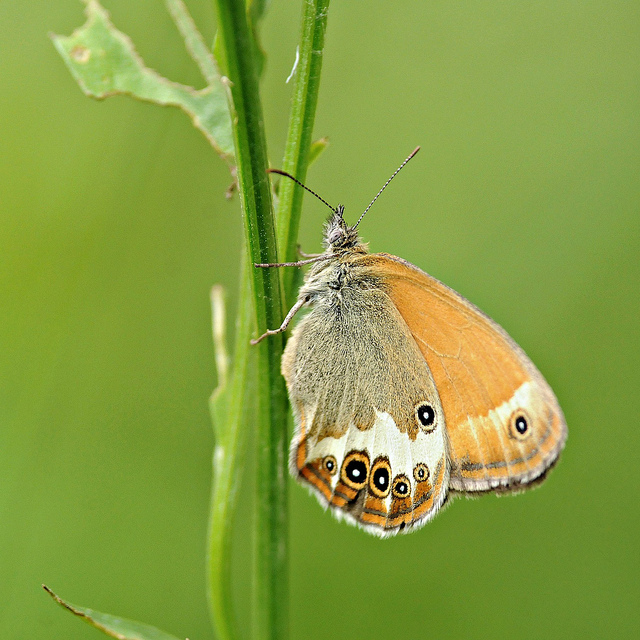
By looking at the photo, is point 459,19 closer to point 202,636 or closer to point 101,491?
point 101,491

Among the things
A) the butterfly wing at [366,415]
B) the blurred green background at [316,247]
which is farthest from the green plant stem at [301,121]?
the blurred green background at [316,247]

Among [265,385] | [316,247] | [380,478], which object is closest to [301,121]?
[265,385]

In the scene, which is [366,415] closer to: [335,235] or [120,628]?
[335,235]

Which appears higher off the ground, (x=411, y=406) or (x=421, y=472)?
(x=411, y=406)

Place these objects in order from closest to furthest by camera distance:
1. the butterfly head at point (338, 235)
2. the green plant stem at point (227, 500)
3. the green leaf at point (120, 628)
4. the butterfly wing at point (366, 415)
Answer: the green leaf at point (120, 628)
the green plant stem at point (227, 500)
the butterfly wing at point (366, 415)
the butterfly head at point (338, 235)

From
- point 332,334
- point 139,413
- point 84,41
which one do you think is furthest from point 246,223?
point 139,413

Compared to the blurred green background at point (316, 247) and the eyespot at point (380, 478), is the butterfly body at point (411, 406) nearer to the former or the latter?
the eyespot at point (380, 478)

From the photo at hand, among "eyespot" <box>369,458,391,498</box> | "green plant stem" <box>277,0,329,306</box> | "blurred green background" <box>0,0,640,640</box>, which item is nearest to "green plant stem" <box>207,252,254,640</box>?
"green plant stem" <box>277,0,329,306</box>
